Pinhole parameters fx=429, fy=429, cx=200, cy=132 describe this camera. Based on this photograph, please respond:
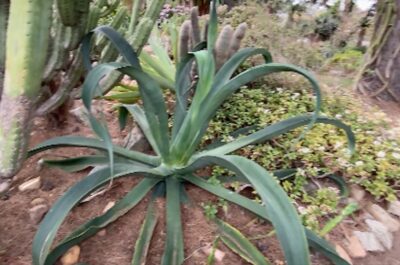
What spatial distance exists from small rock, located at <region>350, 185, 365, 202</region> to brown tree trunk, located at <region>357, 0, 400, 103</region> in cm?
111

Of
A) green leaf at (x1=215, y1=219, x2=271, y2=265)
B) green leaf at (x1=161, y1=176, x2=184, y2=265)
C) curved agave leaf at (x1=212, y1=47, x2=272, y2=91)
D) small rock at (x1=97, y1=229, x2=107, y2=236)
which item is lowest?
green leaf at (x1=215, y1=219, x2=271, y2=265)

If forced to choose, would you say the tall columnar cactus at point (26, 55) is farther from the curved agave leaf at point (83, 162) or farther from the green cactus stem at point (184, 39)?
the green cactus stem at point (184, 39)

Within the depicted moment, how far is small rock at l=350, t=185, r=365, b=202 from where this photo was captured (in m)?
2.11

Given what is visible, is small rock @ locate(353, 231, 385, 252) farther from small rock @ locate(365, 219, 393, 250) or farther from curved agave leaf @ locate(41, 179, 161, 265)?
curved agave leaf @ locate(41, 179, 161, 265)

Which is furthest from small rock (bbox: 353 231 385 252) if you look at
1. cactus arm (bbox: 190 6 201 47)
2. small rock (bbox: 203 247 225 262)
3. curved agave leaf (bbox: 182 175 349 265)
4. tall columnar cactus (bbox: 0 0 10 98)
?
tall columnar cactus (bbox: 0 0 10 98)

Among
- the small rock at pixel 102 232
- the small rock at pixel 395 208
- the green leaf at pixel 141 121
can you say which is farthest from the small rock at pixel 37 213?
the small rock at pixel 395 208

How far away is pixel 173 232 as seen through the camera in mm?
1618

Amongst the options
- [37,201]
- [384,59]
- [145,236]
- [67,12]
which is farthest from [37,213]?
[384,59]

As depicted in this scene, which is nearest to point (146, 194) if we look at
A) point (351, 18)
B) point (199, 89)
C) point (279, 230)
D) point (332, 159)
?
point (199, 89)

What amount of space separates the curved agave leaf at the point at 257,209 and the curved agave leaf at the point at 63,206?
0.24 metres

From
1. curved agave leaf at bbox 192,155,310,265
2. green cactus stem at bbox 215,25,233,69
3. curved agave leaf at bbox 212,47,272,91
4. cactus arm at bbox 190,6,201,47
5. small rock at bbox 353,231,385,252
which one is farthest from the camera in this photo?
cactus arm at bbox 190,6,201,47

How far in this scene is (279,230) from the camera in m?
1.16

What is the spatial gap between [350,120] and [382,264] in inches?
36.4

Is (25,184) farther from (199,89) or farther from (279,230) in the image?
(279,230)
